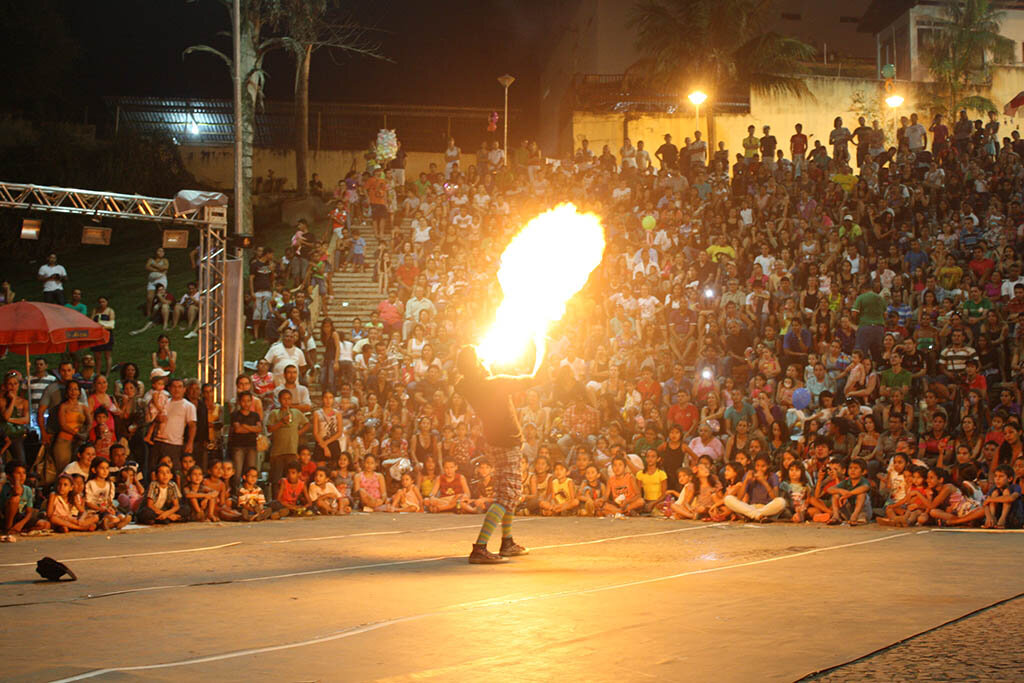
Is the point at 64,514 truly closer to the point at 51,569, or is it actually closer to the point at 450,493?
the point at 51,569

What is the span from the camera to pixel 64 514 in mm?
12367

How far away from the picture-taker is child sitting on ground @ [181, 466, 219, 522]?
44.5 feet

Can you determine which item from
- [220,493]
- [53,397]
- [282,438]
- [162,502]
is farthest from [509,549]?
[53,397]

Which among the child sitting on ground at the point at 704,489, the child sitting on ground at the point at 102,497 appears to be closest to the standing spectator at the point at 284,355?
the child sitting on ground at the point at 102,497

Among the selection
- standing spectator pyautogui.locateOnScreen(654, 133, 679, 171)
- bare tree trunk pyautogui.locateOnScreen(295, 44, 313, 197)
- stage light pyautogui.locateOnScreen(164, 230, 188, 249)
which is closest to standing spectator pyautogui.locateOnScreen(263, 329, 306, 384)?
stage light pyautogui.locateOnScreen(164, 230, 188, 249)

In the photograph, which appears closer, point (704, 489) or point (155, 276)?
point (704, 489)

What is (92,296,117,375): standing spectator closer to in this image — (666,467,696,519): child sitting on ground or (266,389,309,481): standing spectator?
(266,389,309,481): standing spectator

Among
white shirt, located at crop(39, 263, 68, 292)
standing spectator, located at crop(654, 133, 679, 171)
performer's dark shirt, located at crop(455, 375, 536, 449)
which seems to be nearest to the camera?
performer's dark shirt, located at crop(455, 375, 536, 449)

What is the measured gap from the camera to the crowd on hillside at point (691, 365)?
44.6ft

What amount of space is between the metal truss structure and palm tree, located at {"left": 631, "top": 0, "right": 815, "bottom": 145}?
55.7 feet

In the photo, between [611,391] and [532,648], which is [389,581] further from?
[611,391]

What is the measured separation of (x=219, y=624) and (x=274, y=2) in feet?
83.1

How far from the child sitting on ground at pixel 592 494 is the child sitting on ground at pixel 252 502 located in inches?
166

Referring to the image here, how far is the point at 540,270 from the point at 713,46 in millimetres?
20283
